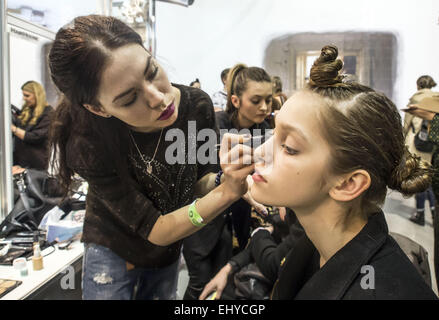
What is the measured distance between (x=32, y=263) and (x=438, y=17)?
1.25 meters

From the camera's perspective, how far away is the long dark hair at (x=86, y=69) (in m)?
0.54

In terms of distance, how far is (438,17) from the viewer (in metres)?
0.62

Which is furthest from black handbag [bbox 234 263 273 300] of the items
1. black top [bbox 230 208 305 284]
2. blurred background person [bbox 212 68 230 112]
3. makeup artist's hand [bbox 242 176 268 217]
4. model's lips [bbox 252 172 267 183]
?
blurred background person [bbox 212 68 230 112]

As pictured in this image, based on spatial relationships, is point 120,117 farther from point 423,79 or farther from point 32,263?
point 423,79

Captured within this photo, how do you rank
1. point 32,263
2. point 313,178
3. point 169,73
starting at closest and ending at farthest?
point 313,178 < point 169,73 < point 32,263

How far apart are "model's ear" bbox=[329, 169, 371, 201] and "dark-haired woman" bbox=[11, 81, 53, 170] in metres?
0.75

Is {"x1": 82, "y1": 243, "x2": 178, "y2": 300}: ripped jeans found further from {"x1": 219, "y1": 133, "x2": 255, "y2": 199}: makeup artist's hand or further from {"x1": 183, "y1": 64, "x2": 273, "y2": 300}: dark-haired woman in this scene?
{"x1": 219, "y1": 133, "x2": 255, "y2": 199}: makeup artist's hand

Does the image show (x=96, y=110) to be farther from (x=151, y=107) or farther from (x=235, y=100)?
(x=235, y=100)

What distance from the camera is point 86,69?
55 centimetres

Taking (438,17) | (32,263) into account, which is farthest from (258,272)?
(438,17)

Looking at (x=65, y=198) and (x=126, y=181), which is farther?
(x=65, y=198)

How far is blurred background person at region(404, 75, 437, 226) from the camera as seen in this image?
678 millimetres

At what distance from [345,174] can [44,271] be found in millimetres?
893

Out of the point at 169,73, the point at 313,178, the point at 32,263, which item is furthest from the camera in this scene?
the point at 32,263
